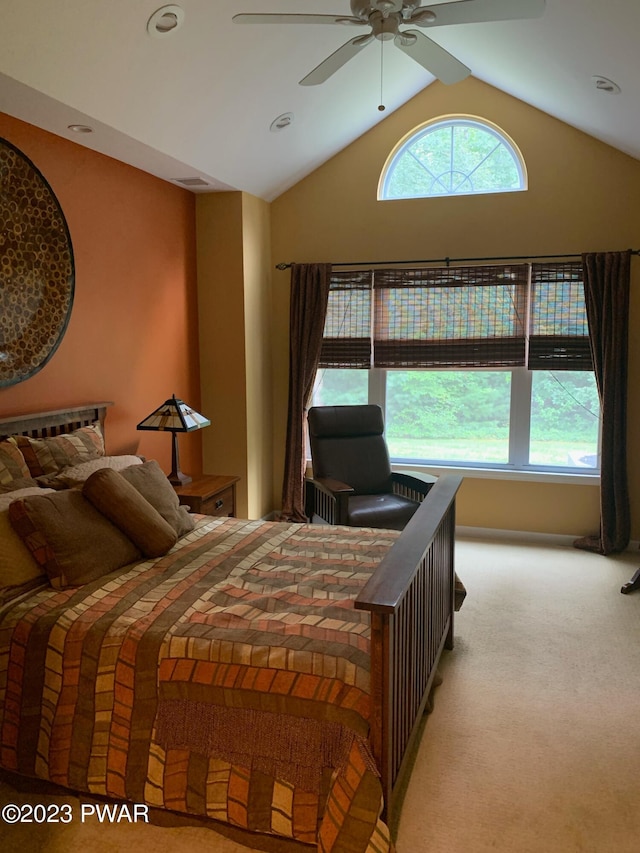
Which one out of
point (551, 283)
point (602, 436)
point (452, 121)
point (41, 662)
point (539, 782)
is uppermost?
point (452, 121)

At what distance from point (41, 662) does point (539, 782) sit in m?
1.78

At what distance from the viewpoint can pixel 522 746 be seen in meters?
2.58

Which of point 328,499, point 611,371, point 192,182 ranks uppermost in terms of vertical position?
point 192,182

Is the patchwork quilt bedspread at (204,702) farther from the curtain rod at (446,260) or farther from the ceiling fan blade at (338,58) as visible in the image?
the curtain rod at (446,260)

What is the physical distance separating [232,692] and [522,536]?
139 inches

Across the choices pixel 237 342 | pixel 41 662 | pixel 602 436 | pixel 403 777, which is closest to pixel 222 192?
pixel 237 342

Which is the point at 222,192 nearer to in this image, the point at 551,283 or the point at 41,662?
the point at 551,283

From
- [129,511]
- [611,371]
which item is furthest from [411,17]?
[611,371]

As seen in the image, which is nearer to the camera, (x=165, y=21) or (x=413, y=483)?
(x=165, y=21)

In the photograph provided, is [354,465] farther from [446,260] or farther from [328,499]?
[446,260]

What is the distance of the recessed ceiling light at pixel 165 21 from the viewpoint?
8.98 ft

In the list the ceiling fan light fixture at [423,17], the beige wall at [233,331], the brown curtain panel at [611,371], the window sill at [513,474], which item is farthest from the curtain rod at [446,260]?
the ceiling fan light fixture at [423,17]

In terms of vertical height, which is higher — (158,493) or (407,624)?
(158,493)

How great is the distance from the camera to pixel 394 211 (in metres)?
5.05
